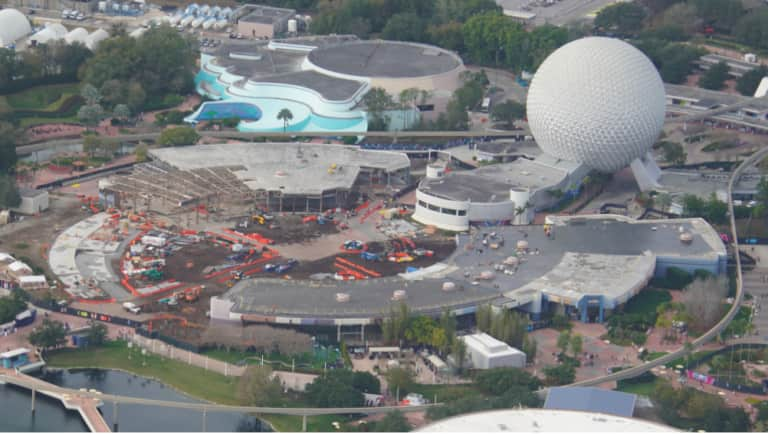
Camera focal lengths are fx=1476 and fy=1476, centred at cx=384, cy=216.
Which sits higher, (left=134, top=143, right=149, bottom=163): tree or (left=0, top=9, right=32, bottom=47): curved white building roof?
(left=0, top=9, right=32, bottom=47): curved white building roof

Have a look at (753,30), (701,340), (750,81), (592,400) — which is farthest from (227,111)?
(592,400)

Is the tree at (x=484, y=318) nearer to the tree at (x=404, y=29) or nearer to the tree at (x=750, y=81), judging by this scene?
the tree at (x=750, y=81)

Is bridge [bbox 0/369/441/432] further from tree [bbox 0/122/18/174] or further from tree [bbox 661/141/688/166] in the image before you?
tree [bbox 661/141/688/166]

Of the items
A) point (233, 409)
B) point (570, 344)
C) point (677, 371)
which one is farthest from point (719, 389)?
point (233, 409)

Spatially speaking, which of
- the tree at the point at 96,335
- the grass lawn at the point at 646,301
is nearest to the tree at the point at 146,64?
the tree at the point at 96,335

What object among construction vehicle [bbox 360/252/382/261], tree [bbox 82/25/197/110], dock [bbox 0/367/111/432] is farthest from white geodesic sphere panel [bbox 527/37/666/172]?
dock [bbox 0/367/111/432]
